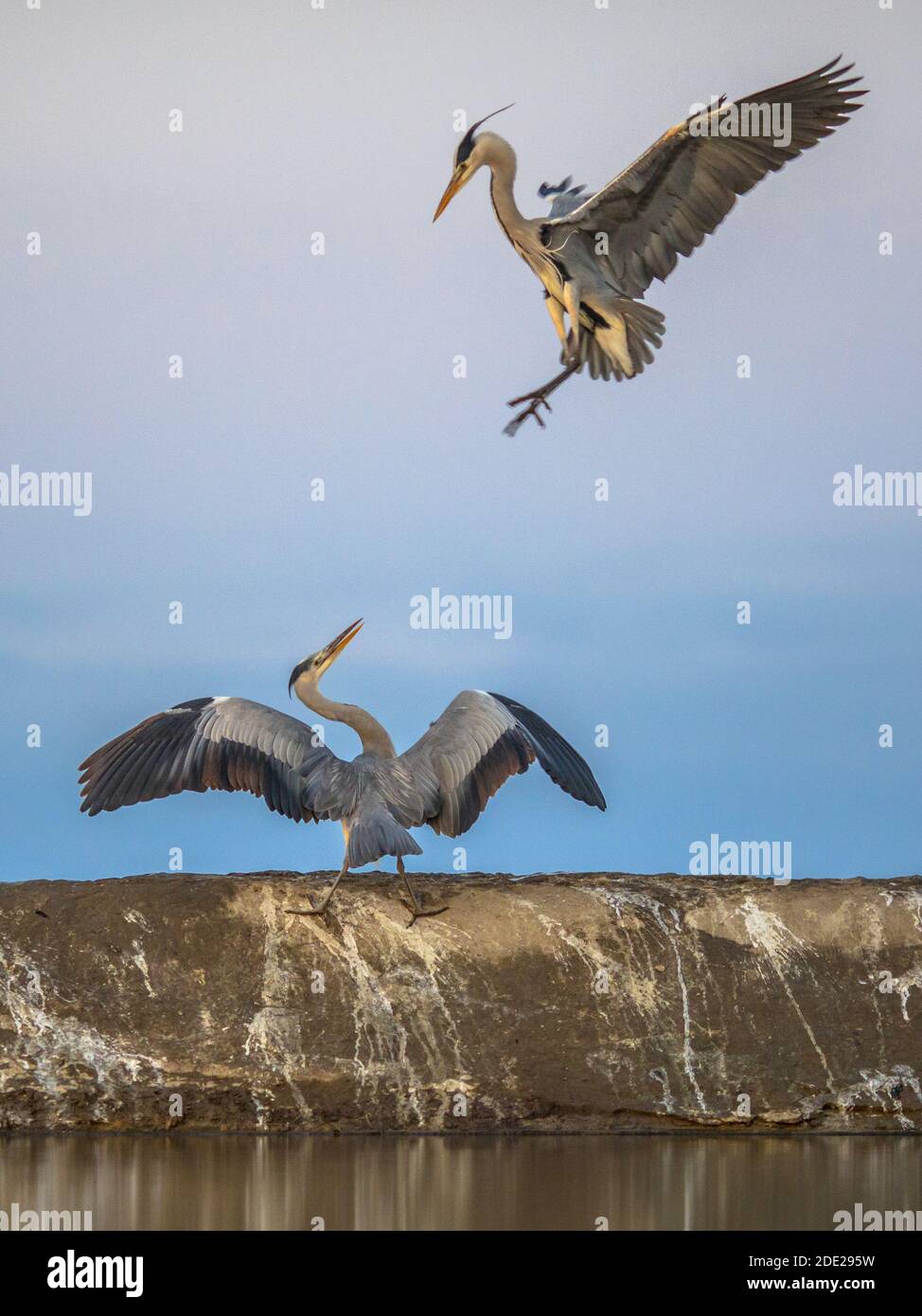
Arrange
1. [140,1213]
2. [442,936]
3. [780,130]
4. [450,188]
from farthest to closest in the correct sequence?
[450,188], [780,130], [442,936], [140,1213]

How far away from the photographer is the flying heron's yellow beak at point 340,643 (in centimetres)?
1298

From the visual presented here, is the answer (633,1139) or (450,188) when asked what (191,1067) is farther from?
(450,188)

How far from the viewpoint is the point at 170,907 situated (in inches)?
460

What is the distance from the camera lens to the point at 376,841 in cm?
1143

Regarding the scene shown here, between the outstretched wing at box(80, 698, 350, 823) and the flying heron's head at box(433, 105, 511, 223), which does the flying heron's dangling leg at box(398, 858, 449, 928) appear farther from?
the flying heron's head at box(433, 105, 511, 223)

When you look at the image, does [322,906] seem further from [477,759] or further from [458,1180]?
[458,1180]

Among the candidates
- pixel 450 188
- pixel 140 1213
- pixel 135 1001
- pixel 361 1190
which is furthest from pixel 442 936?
pixel 450 188

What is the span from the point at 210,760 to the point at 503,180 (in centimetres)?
451

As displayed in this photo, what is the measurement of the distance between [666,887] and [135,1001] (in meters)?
3.31

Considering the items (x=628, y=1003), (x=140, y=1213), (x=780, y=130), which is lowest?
(x=140, y=1213)

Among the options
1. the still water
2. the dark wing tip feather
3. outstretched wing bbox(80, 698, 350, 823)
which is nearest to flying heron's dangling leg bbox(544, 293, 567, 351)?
the dark wing tip feather

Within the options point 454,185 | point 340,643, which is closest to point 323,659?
point 340,643

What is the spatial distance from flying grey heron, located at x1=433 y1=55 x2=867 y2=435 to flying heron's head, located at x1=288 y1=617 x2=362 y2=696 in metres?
1.71

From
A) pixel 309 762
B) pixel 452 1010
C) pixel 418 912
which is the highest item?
pixel 309 762
